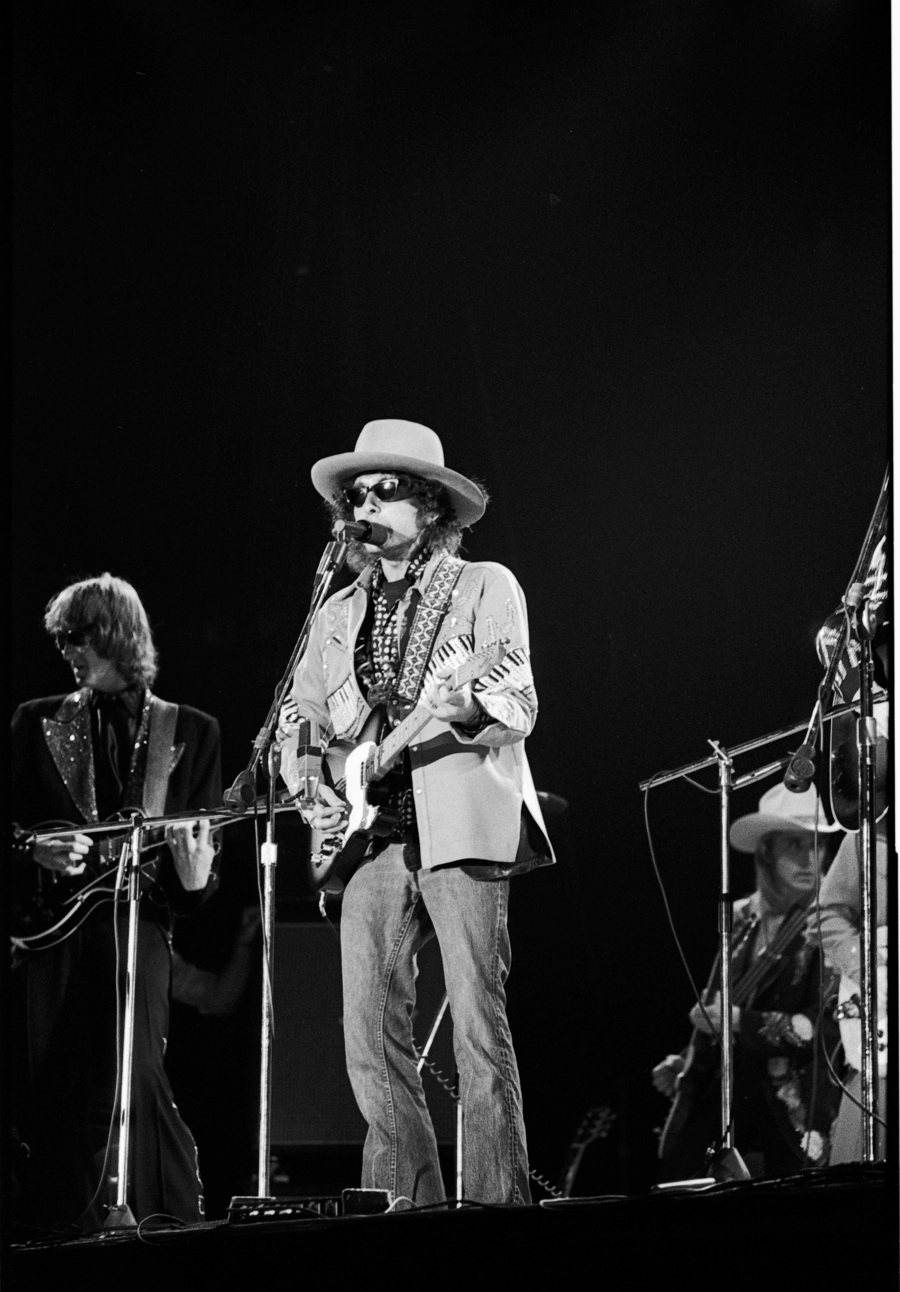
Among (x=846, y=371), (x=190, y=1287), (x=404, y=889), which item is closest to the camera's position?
(x=190, y=1287)

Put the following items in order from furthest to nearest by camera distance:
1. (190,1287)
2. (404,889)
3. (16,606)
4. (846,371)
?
(846,371) → (16,606) → (404,889) → (190,1287)

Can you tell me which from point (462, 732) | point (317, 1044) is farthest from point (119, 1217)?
point (462, 732)

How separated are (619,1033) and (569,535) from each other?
4.03 ft

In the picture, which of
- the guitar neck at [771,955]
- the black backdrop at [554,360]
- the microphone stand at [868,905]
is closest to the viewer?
the microphone stand at [868,905]

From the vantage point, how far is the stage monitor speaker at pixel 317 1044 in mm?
3705

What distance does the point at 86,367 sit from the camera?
12.1 feet

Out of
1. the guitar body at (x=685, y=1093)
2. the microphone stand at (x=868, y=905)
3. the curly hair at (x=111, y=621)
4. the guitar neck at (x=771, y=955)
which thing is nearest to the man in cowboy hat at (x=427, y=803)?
the curly hair at (x=111, y=621)

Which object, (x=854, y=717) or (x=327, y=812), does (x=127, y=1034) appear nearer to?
(x=327, y=812)

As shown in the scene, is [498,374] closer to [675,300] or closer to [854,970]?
[675,300]

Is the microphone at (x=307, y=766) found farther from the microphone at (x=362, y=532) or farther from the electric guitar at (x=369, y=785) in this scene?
the microphone at (x=362, y=532)

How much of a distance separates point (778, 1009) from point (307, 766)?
1540mm

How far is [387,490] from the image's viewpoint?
3.55 meters

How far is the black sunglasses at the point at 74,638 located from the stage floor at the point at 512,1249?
4.56 feet

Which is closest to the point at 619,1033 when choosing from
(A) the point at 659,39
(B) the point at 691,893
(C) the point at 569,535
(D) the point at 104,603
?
(B) the point at 691,893
